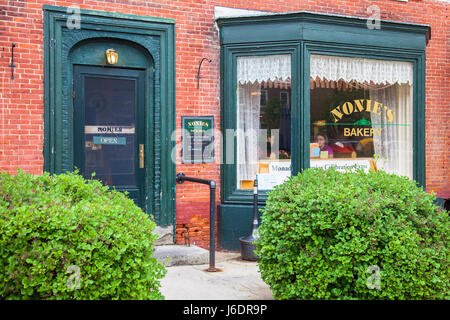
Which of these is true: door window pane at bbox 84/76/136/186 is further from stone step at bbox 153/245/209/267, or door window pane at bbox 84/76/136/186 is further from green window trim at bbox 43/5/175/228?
stone step at bbox 153/245/209/267

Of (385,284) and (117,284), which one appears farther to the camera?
(385,284)

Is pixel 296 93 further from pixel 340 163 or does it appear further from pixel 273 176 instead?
→ pixel 340 163

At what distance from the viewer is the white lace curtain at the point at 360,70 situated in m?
8.01

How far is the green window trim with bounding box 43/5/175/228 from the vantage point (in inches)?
265

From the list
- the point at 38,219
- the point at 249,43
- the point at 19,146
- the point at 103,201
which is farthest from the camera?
the point at 249,43

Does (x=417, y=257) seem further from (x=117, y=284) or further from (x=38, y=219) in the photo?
(x=38, y=219)

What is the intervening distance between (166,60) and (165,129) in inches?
42.0

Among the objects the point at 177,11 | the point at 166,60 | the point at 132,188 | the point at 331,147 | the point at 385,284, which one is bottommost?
the point at 385,284

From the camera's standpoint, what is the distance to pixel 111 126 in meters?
7.32

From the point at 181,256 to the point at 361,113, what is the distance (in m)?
4.10

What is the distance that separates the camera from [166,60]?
7.54 metres

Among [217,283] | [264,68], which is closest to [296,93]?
[264,68]

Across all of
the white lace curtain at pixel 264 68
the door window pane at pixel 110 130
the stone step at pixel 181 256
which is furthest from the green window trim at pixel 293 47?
the door window pane at pixel 110 130
